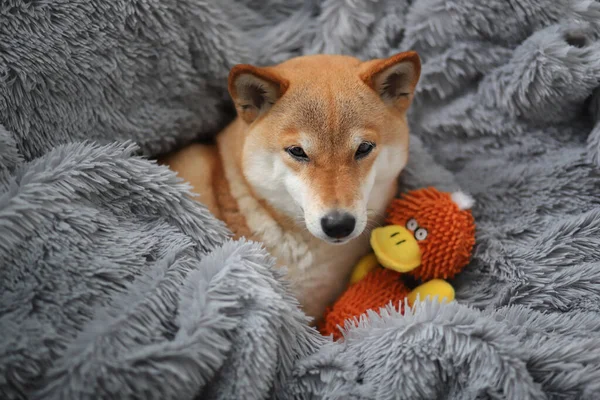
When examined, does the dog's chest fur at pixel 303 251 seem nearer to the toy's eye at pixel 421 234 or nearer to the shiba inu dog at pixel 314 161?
the shiba inu dog at pixel 314 161

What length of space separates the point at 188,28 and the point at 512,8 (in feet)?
2.81

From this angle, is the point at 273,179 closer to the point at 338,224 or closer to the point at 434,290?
the point at 338,224

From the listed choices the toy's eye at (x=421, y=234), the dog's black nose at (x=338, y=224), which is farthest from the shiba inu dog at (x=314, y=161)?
the toy's eye at (x=421, y=234)

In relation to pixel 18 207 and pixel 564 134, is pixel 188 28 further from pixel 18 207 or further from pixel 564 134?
pixel 564 134

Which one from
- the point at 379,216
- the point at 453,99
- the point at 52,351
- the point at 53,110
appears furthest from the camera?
the point at 453,99

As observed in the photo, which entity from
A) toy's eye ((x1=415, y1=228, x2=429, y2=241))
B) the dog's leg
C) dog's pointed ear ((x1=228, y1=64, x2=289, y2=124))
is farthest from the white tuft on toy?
the dog's leg

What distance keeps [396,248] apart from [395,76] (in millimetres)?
406

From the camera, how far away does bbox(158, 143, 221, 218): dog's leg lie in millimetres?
1258

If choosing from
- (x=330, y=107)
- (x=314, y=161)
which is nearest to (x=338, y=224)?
(x=314, y=161)

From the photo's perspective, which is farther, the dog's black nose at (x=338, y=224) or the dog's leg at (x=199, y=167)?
the dog's leg at (x=199, y=167)

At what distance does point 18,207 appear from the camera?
2.79ft

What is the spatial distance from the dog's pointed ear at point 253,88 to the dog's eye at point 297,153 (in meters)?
0.13

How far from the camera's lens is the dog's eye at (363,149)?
1.09 meters

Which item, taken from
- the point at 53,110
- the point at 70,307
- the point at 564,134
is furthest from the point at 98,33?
the point at 564,134
